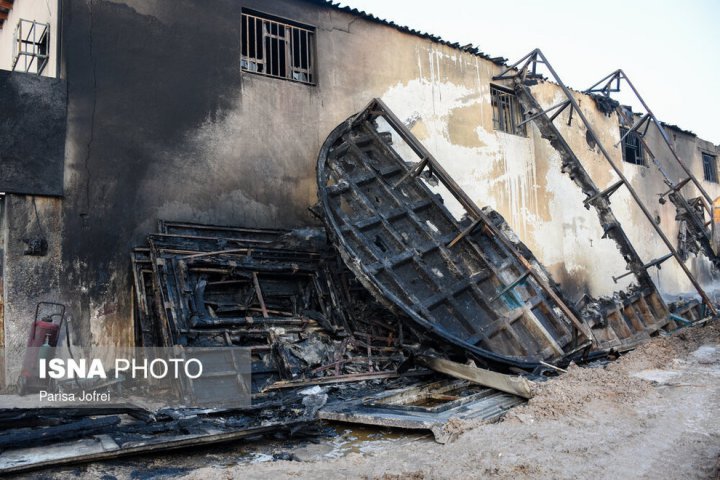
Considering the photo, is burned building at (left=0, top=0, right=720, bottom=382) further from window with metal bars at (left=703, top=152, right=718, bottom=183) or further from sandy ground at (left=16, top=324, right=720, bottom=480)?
window with metal bars at (left=703, top=152, right=718, bottom=183)

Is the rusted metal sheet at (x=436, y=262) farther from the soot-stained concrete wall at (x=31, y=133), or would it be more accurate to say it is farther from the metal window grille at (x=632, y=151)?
the metal window grille at (x=632, y=151)

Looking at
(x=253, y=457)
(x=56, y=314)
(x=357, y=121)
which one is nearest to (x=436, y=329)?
(x=253, y=457)

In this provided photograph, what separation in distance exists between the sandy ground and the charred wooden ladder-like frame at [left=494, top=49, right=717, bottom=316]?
4886mm

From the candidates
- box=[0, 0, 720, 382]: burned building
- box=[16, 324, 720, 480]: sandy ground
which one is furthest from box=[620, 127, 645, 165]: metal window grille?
box=[16, 324, 720, 480]: sandy ground

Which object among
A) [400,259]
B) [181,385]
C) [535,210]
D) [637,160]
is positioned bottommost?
[181,385]

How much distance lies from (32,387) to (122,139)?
11.1ft

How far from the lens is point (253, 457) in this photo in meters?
4.04

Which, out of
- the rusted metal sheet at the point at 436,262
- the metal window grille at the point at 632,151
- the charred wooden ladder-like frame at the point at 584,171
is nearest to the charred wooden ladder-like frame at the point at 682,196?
the charred wooden ladder-like frame at the point at 584,171

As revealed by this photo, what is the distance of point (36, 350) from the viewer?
6.15 m

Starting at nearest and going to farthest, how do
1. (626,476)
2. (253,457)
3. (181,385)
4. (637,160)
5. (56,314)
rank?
(626,476)
(253,457)
(181,385)
(56,314)
(637,160)

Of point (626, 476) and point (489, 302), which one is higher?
point (489, 302)

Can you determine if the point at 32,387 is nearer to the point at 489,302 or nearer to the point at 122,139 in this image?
the point at 122,139

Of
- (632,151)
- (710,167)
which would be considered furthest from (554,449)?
(710,167)

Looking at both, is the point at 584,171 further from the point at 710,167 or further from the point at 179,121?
the point at 710,167
